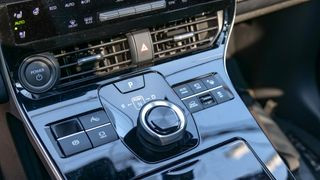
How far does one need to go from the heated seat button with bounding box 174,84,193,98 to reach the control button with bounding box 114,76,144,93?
0.23 feet

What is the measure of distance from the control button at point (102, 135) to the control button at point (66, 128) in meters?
0.02

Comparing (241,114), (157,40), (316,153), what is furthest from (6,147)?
(316,153)

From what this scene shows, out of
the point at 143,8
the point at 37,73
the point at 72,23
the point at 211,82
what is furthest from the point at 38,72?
the point at 211,82

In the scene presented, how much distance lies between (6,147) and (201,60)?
0.42 meters

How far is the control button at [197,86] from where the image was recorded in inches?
42.5

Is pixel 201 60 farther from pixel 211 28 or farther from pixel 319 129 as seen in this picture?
pixel 319 129

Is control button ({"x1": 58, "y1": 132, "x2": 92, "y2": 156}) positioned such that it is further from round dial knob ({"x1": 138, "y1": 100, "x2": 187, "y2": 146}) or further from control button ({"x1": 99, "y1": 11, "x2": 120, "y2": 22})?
control button ({"x1": 99, "y1": 11, "x2": 120, "y2": 22})

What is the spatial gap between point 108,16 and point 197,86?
223 millimetres

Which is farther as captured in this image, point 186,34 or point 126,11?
point 186,34

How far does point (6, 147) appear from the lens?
110 cm

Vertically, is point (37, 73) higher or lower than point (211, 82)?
higher

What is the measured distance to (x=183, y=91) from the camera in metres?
1.07

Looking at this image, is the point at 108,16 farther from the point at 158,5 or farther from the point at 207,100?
the point at 207,100

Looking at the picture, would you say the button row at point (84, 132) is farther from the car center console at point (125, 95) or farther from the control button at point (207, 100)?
the control button at point (207, 100)
